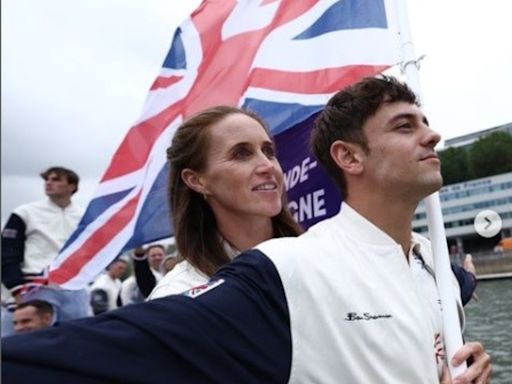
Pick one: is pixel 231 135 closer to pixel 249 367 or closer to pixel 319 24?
pixel 319 24

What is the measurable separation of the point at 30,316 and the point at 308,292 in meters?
3.12

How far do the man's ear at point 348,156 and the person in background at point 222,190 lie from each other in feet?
1.35

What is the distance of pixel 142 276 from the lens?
193 inches

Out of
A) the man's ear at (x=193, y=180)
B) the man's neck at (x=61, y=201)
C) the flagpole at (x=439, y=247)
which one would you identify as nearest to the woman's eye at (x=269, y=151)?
the man's ear at (x=193, y=180)

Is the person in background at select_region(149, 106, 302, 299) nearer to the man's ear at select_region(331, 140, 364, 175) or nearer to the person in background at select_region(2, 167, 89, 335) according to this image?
the man's ear at select_region(331, 140, 364, 175)

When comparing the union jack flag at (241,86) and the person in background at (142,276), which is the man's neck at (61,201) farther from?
the person in background at (142,276)

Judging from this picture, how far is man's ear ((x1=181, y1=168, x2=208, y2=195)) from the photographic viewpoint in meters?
2.41

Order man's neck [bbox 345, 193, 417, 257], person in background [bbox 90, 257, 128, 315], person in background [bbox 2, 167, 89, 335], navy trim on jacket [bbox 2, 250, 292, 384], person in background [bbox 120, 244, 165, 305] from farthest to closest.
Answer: person in background [bbox 90, 257, 128, 315]
person in background [bbox 120, 244, 165, 305]
person in background [bbox 2, 167, 89, 335]
man's neck [bbox 345, 193, 417, 257]
navy trim on jacket [bbox 2, 250, 292, 384]

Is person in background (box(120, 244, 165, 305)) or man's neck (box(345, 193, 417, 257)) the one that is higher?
man's neck (box(345, 193, 417, 257))

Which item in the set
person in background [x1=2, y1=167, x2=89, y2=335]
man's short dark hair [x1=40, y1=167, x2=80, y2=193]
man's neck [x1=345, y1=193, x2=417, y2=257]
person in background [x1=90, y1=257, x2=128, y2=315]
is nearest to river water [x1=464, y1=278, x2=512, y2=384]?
man's neck [x1=345, y1=193, x2=417, y2=257]

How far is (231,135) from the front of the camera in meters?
2.36

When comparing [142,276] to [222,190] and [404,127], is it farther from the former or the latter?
[404,127]

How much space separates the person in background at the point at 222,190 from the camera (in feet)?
7.42
